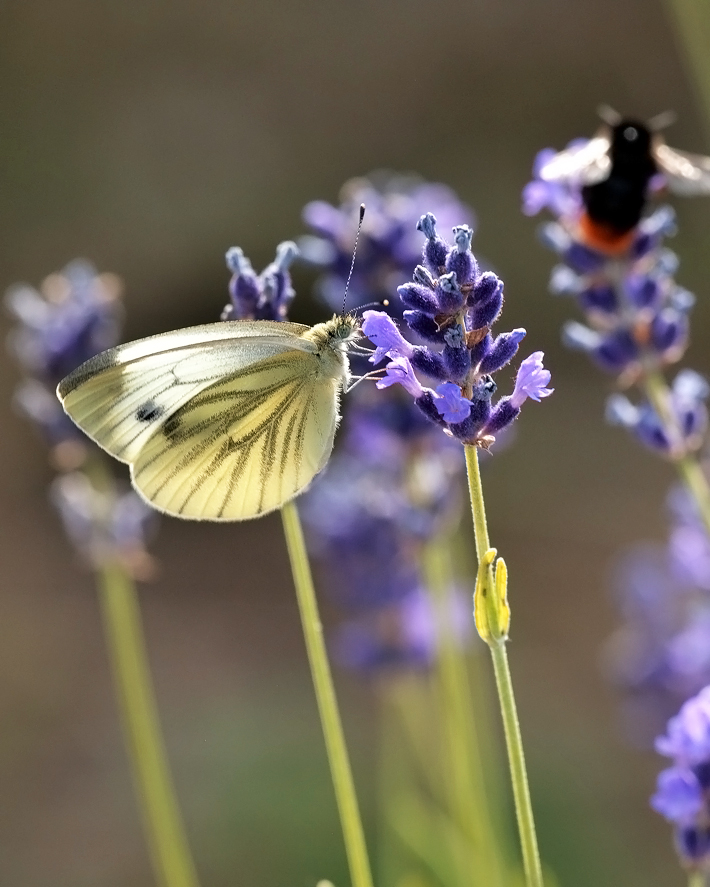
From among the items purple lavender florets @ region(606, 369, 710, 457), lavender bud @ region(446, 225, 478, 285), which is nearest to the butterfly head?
purple lavender florets @ region(606, 369, 710, 457)

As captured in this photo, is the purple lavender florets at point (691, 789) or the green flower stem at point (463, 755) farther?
the green flower stem at point (463, 755)

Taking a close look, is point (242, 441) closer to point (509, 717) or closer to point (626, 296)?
point (626, 296)

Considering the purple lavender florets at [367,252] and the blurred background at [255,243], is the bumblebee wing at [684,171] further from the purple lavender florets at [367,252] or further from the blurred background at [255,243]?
the blurred background at [255,243]

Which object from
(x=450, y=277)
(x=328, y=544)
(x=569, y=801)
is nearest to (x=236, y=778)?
(x=569, y=801)

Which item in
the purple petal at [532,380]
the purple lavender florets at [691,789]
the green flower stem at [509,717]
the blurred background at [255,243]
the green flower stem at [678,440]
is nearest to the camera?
the green flower stem at [509,717]

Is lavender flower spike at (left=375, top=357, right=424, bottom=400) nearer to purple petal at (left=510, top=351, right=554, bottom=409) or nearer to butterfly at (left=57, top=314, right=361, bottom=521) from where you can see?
purple petal at (left=510, top=351, right=554, bottom=409)

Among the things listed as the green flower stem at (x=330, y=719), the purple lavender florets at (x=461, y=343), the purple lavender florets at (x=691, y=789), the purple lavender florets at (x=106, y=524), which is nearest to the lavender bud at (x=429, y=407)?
the purple lavender florets at (x=461, y=343)
